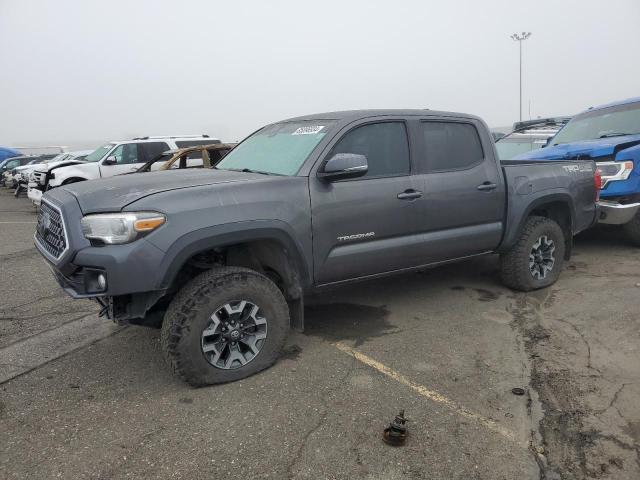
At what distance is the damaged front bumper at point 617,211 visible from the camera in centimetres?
632

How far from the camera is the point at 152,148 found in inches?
531

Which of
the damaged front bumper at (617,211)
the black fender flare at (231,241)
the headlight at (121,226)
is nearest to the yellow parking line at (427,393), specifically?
the black fender flare at (231,241)

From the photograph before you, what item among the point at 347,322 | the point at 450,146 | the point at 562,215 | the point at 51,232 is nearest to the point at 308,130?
the point at 450,146

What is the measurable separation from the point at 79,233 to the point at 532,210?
4173 millimetres

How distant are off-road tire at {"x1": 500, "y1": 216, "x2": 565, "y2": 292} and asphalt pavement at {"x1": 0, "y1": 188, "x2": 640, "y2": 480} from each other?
19cm

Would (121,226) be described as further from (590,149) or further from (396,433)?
(590,149)

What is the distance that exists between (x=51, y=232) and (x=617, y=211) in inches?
248

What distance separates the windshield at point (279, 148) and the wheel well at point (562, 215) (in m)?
2.74

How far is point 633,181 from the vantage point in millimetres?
6258

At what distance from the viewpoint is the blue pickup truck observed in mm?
6301

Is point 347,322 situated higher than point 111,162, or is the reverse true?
point 111,162

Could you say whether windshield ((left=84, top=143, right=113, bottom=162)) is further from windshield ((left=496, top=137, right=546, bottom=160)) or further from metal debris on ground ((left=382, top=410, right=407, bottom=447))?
metal debris on ground ((left=382, top=410, right=407, bottom=447))

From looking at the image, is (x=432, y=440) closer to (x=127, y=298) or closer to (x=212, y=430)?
(x=212, y=430)

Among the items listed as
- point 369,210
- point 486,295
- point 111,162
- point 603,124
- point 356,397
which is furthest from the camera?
point 111,162
